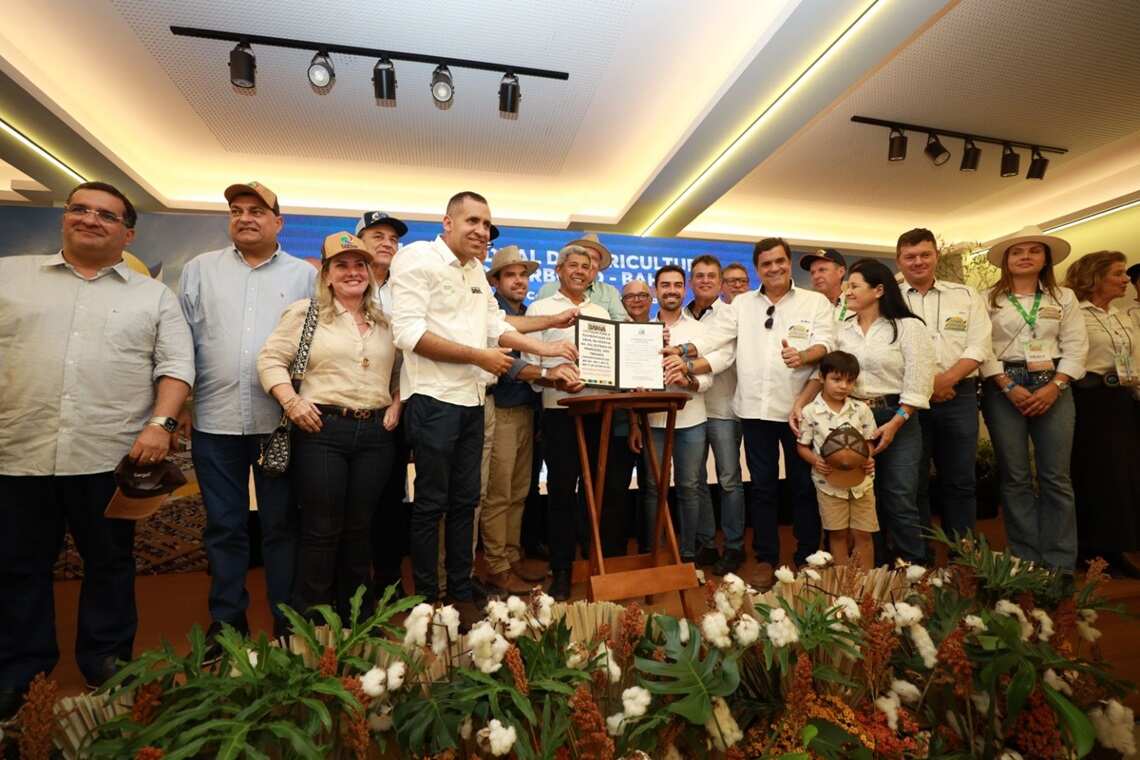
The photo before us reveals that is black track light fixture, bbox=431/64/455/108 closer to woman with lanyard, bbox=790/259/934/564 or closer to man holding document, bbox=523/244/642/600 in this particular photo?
man holding document, bbox=523/244/642/600

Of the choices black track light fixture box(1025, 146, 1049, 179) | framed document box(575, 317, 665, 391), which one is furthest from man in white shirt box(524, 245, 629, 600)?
black track light fixture box(1025, 146, 1049, 179)

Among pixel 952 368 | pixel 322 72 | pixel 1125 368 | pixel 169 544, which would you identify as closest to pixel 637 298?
pixel 952 368

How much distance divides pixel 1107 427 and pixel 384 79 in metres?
5.10

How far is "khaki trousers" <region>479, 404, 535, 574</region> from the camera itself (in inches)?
110

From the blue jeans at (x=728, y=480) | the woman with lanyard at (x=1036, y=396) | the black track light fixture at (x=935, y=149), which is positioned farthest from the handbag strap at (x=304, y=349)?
the black track light fixture at (x=935, y=149)

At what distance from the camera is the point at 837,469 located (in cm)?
248

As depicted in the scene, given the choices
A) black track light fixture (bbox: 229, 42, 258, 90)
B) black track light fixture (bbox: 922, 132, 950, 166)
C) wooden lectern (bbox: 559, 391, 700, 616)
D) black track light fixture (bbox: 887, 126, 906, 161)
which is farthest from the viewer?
black track light fixture (bbox: 922, 132, 950, 166)

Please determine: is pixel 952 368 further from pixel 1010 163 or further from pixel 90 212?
pixel 90 212

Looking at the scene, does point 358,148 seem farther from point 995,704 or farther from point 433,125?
point 995,704

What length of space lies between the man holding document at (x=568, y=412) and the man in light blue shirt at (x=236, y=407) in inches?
45.6

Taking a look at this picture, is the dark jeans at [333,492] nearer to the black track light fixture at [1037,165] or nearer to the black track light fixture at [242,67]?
the black track light fixture at [242,67]

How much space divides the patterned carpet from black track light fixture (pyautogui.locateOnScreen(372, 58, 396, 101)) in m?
3.06

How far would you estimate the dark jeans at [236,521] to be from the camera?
2023 mm

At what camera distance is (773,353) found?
288 centimetres
